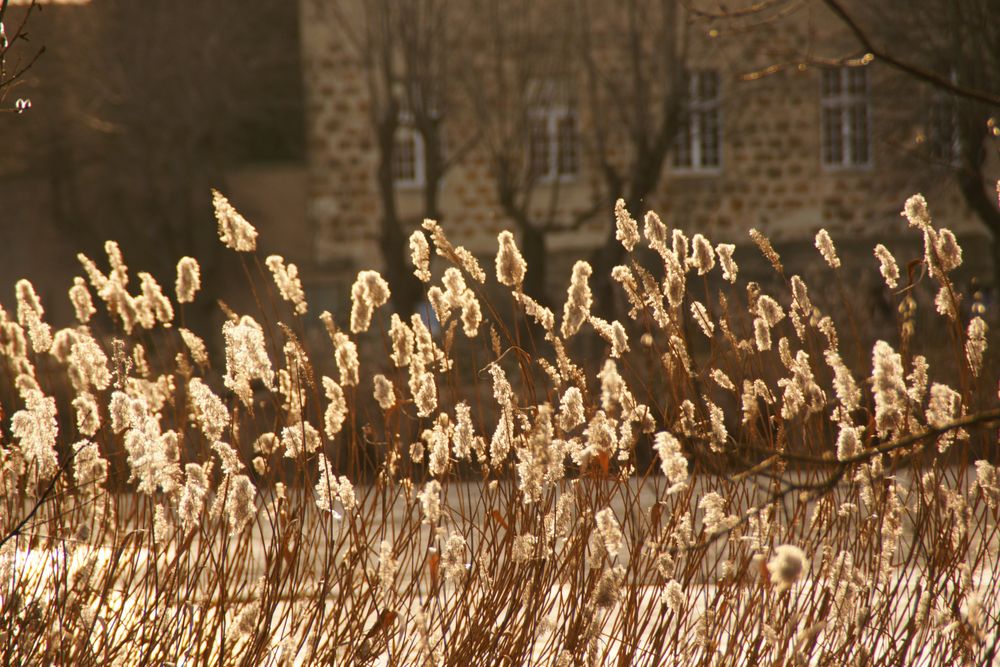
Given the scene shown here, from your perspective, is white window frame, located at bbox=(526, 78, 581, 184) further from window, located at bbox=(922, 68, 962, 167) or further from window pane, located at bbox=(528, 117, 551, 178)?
window, located at bbox=(922, 68, 962, 167)

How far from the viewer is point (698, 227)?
14.6 meters

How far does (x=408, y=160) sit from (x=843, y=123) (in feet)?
17.0

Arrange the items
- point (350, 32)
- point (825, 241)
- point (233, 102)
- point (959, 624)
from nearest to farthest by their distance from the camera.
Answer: point (959, 624), point (825, 241), point (350, 32), point (233, 102)

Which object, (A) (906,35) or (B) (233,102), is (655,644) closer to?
(A) (906,35)

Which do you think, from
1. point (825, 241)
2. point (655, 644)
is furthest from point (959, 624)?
point (825, 241)

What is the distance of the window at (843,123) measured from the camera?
14625mm

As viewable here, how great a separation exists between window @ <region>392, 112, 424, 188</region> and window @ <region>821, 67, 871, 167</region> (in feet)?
15.7

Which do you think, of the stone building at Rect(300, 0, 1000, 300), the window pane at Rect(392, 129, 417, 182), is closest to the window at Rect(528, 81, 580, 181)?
the stone building at Rect(300, 0, 1000, 300)

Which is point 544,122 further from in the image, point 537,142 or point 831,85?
point 831,85

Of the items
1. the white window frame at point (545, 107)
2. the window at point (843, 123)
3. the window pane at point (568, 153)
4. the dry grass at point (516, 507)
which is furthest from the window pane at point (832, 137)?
the dry grass at point (516, 507)

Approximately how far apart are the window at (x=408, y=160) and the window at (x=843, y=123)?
4789 millimetres

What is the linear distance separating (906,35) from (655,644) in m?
8.25

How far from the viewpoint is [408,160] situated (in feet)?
49.9

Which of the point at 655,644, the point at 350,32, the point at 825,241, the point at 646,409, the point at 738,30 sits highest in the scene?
the point at 350,32
